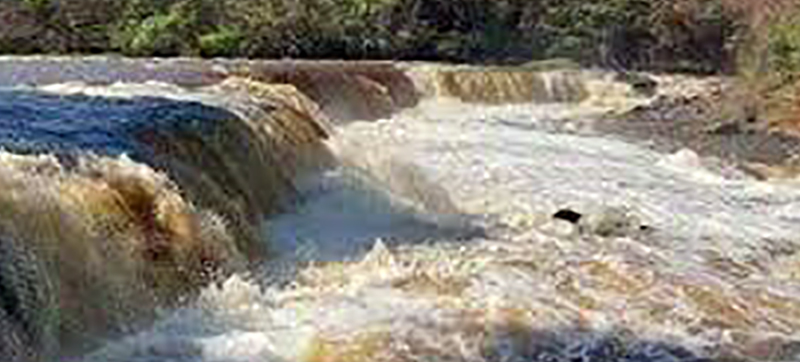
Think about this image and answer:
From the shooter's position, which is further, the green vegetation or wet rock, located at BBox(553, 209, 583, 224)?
the green vegetation

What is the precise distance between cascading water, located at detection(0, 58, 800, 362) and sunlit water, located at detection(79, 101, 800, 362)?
25 millimetres

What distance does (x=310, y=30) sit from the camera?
30.0 metres

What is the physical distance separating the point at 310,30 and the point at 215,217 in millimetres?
18102

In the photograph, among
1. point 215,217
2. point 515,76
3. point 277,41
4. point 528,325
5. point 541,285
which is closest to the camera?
point 528,325

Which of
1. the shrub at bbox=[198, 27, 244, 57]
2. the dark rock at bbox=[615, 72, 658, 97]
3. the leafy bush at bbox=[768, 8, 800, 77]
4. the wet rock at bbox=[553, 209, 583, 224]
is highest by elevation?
the wet rock at bbox=[553, 209, 583, 224]

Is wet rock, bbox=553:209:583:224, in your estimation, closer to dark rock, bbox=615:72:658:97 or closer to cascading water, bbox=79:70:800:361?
cascading water, bbox=79:70:800:361

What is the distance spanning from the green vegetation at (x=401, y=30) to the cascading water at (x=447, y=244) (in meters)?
10.1

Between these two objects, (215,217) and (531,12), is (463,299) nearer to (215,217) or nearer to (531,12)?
(215,217)

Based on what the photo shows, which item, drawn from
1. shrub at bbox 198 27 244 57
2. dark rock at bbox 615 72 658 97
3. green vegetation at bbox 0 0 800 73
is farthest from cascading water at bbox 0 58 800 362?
green vegetation at bbox 0 0 800 73

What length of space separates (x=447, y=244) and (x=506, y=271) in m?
1.31

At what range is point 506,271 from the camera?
11812 mm

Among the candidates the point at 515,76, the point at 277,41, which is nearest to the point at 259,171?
the point at 515,76

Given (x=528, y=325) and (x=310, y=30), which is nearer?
(x=528, y=325)

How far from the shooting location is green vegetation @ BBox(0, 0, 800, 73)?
29828mm
